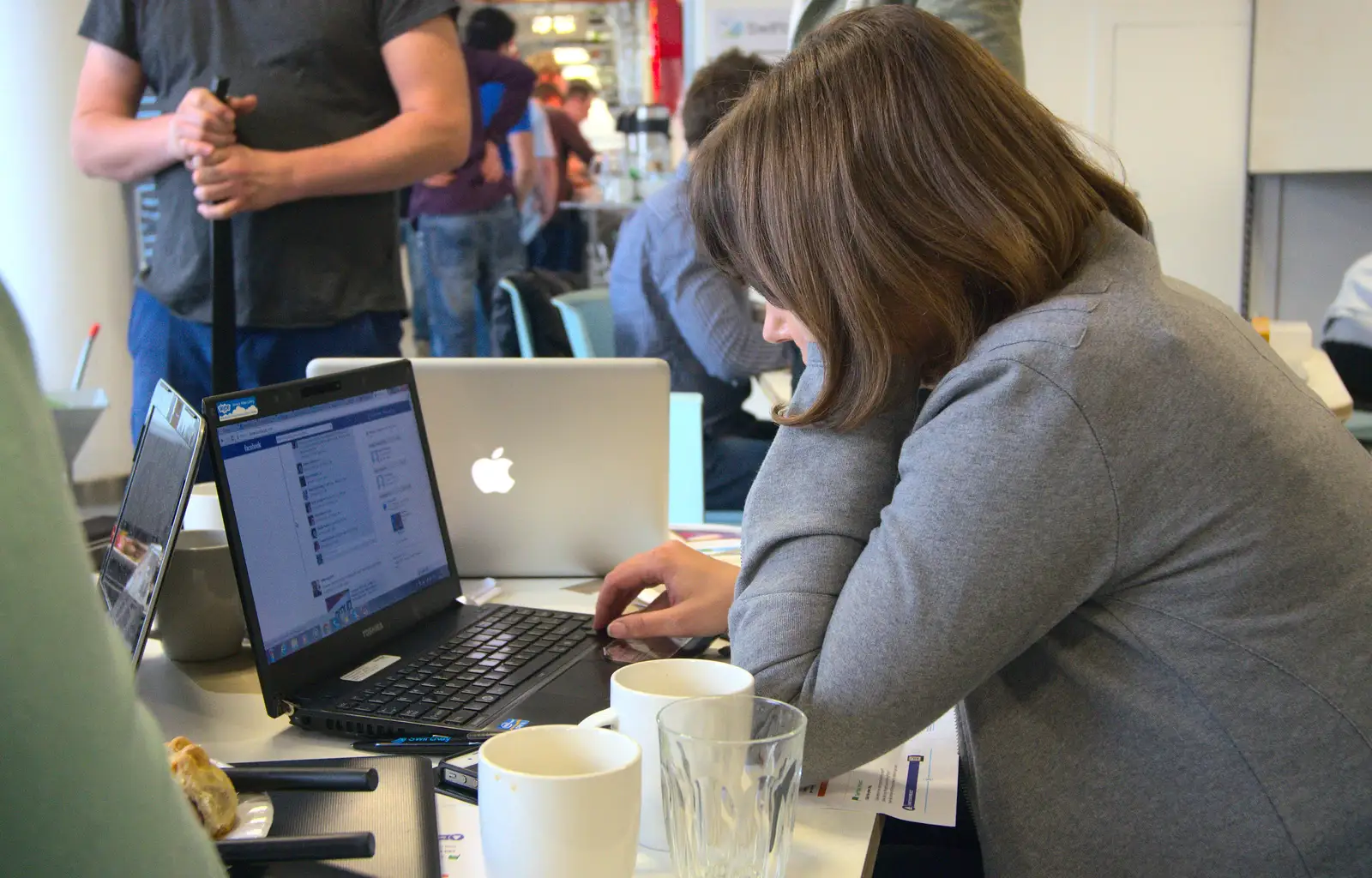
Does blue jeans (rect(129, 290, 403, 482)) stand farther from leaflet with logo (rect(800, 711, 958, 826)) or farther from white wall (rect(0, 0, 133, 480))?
white wall (rect(0, 0, 133, 480))

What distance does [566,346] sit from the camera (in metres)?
2.66

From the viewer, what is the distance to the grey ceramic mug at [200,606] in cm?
106

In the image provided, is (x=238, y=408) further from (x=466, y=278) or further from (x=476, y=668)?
(x=466, y=278)

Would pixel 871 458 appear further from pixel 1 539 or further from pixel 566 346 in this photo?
pixel 566 346

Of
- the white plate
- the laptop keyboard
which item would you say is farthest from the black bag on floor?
the white plate

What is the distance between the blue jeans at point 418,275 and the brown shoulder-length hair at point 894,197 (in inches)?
145

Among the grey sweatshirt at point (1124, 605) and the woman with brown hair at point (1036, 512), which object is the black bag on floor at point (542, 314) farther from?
the grey sweatshirt at point (1124, 605)

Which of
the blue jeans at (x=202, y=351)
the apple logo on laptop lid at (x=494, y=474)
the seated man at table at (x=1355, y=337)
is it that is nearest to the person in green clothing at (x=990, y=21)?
the apple logo on laptop lid at (x=494, y=474)

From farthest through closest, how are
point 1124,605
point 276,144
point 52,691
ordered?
point 276,144 → point 1124,605 → point 52,691

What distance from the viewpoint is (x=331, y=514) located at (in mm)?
1035

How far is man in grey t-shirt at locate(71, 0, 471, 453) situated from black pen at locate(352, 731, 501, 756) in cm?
100

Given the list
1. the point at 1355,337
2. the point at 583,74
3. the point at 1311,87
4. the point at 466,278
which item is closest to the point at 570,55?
the point at 583,74

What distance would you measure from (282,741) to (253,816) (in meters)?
0.25

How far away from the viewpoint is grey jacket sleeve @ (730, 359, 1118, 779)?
77cm
